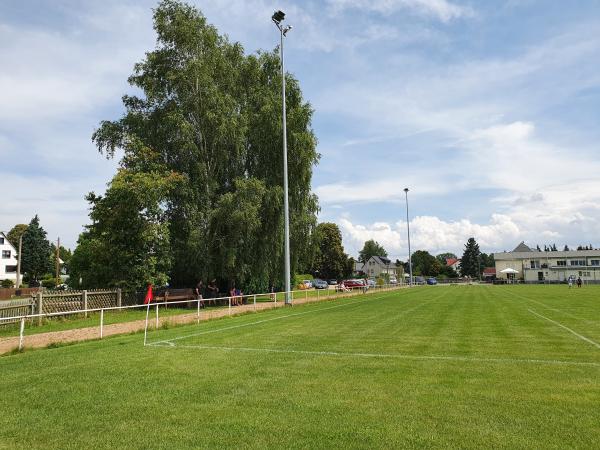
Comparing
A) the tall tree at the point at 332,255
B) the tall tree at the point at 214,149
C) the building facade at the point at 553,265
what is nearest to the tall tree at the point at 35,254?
the tall tree at the point at 332,255

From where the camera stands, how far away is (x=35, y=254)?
81.9 m

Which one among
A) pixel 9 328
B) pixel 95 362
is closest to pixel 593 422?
pixel 95 362

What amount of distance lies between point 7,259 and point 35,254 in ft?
18.0

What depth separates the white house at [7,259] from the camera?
3223 inches

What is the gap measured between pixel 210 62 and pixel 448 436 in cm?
3200

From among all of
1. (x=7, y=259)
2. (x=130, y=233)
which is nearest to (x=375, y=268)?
(x=7, y=259)

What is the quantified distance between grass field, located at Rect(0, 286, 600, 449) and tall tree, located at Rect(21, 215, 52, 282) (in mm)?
79610

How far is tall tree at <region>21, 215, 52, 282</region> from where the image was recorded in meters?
81.3

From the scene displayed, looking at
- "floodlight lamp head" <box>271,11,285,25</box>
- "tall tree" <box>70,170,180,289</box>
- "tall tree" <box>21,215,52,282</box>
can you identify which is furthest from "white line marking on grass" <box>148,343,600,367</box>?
"tall tree" <box>21,215,52,282</box>

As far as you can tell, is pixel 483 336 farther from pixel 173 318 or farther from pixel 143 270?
pixel 143 270

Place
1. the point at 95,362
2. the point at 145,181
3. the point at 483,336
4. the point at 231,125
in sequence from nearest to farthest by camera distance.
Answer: the point at 95,362 → the point at 483,336 → the point at 145,181 → the point at 231,125

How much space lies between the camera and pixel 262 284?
36.7 meters

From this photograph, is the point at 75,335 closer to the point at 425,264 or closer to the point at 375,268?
the point at 375,268

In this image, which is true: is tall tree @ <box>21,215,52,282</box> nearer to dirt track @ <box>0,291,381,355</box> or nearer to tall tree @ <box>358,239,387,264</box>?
dirt track @ <box>0,291,381,355</box>
